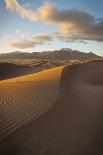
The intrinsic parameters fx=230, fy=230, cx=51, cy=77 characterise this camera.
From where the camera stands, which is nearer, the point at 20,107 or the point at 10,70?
the point at 20,107

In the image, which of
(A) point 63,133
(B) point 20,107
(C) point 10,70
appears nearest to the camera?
(A) point 63,133

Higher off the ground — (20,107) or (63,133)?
(20,107)

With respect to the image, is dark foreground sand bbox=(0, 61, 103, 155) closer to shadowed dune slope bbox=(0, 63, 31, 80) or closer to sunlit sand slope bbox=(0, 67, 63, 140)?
sunlit sand slope bbox=(0, 67, 63, 140)

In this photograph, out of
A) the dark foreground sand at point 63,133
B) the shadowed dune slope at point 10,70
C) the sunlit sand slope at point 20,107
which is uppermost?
the sunlit sand slope at point 20,107

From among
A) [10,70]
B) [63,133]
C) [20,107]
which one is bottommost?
[10,70]

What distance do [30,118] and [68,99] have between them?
356cm

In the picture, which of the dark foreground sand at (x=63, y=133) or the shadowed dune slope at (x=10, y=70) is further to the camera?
the shadowed dune slope at (x=10, y=70)

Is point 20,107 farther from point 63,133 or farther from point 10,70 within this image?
point 10,70

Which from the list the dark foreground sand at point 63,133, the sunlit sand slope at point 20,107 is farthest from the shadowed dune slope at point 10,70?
the dark foreground sand at point 63,133

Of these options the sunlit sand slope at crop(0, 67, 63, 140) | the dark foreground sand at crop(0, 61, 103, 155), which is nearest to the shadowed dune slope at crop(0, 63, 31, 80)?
the sunlit sand slope at crop(0, 67, 63, 140)

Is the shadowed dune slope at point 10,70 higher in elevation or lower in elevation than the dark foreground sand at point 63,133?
lower

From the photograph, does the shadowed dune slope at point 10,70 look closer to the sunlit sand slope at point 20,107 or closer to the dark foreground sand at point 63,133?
the sunlit sand slope at point 20,107

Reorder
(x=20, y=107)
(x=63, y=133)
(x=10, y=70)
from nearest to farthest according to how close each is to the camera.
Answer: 1. (x=63, y=133)
2. (x=20, y=107)
3. (x=10, y=70)

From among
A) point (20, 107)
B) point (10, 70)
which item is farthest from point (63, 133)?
point (10, 70)
